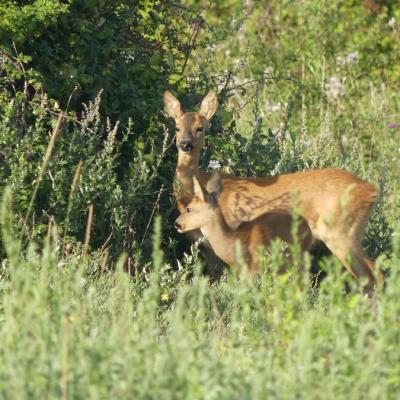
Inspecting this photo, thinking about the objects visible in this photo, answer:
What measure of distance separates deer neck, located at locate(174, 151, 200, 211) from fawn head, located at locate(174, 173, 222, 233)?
23 cm

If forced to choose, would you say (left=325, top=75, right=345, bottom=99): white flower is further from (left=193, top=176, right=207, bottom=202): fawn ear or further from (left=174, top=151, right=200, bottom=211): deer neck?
(left=193, top=176, right=207, bottom=202): fawn ear

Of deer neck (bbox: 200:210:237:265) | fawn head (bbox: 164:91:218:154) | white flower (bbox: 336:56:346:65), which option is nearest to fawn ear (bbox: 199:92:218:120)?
fawn head (bbox: 164:91:218:154)

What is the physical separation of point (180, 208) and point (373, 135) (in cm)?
296

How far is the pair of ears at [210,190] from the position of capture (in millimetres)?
7422

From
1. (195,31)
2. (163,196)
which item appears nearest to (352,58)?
(195,31)

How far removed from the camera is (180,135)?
784 cm

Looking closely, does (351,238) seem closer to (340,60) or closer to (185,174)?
(185,174)

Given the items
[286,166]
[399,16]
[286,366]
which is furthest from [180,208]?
[399,16]

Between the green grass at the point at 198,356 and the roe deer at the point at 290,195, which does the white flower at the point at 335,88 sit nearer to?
the roe deer at the point at 290,195

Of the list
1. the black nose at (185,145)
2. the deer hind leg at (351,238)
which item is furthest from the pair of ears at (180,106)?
the deer hind leg at (351,238)

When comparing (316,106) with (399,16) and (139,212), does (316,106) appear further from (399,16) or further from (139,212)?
(139,212)

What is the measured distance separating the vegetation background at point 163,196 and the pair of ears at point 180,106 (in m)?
0.07

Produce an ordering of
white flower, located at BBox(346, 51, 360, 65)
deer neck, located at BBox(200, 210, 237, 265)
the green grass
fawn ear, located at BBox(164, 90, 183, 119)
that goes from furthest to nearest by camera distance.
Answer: white flower, located at BBox(346, 51, 360, 65), fawn ear, located at BBox(164, 90, 183, 119), deer neck, located at BBox(200, 210, 237, 265), the green grass

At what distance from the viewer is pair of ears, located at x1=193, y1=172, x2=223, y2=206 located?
24.3ft
